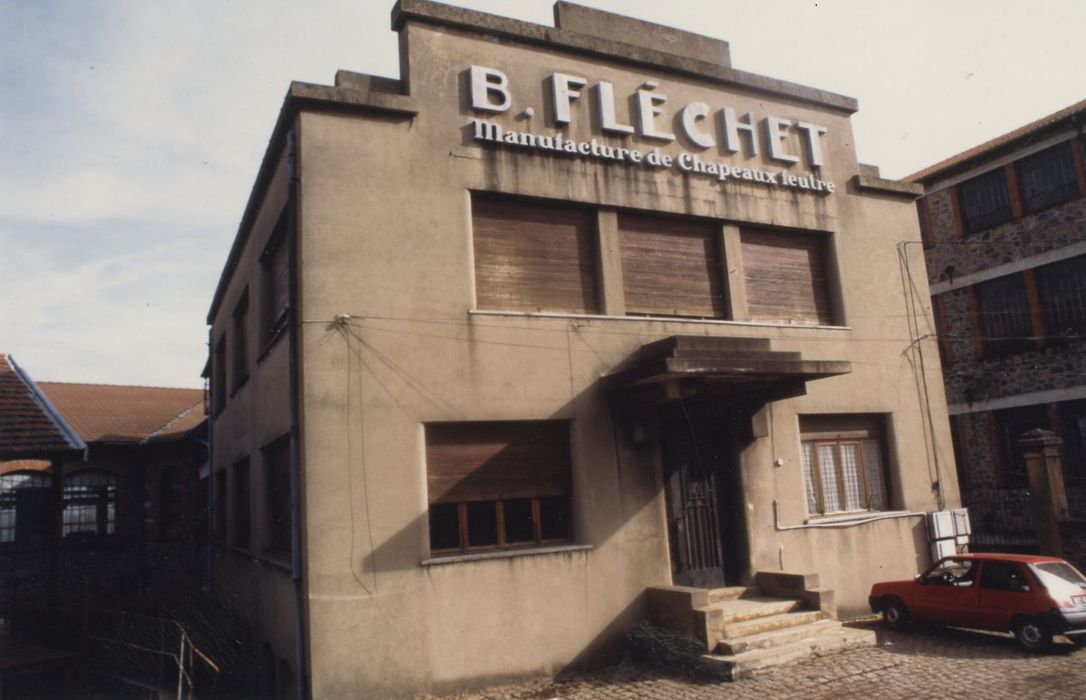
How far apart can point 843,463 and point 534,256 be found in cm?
624

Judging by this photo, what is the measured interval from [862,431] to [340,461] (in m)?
8.69

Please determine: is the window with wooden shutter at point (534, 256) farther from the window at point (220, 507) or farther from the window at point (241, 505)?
the window at point (220, 507)

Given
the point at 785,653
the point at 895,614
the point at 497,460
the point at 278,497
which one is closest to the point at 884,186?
the point at 895,614

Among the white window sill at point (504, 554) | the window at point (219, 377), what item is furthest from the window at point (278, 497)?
the window at point (219, 377)

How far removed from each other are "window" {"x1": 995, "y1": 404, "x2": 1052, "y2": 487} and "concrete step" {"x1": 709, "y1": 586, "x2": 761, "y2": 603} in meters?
13.0

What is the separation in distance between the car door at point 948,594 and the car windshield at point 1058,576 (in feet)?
2.79

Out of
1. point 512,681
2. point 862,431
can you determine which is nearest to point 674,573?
point 512,681

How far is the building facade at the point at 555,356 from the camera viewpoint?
9.29 meters

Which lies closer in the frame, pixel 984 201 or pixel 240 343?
pixel 240 343

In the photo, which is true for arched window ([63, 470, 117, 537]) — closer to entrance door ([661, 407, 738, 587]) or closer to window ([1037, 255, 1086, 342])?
entrance door ([661, 407, 738, 587])

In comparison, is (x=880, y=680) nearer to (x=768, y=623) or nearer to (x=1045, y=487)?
(x=768, y=623)

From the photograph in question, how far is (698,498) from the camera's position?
11469 mm

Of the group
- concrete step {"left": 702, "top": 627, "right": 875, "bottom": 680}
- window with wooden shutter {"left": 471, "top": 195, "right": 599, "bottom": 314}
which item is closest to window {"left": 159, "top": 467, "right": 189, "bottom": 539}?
window with wooden shutter {"left": 471, "top": 195, "right": 599, "bottom": 314}

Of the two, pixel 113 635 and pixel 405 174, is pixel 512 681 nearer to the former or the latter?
pixel 405 174
